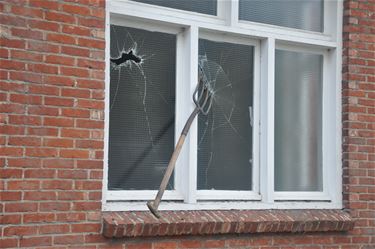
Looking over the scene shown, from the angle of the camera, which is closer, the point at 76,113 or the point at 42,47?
the point at 42,47

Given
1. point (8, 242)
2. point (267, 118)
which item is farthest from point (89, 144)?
point (267, 118)

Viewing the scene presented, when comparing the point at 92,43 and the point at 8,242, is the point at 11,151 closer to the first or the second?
the point at 8,242

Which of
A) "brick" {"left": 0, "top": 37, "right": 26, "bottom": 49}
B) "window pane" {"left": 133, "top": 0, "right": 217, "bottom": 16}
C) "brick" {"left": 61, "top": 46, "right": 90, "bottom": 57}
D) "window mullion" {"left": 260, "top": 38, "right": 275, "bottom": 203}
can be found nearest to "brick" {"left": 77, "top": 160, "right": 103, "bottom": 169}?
"brick" {"left": 61, "top": 46, "right": 90, "bottom": 57}

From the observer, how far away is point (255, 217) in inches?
206

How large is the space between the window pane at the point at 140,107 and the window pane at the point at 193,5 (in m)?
0.24

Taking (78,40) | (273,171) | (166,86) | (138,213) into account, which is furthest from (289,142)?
(78,40)

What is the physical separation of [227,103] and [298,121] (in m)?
0.77

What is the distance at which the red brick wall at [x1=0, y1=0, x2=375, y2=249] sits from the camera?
4273 mm

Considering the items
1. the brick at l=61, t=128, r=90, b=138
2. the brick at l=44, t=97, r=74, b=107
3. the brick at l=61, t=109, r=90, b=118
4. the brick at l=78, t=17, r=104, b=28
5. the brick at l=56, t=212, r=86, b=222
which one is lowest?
the brick at l=56, t=212, r=86, b=222

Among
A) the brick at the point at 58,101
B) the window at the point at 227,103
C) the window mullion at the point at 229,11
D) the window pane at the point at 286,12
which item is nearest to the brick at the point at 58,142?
the brick at the point at 58,101

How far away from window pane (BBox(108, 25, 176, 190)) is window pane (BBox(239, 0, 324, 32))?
781 mm

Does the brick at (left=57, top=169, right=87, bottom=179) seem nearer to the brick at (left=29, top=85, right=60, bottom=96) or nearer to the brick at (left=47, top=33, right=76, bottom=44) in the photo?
the brick at (left=29, top=85, right=60, bottom=96)

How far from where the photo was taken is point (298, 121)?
5.85 m

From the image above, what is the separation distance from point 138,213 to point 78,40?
4.31 feet
